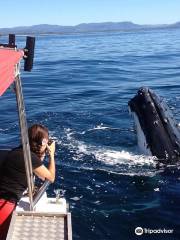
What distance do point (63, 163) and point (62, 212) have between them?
6.40 m

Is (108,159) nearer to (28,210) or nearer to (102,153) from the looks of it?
(102,153)

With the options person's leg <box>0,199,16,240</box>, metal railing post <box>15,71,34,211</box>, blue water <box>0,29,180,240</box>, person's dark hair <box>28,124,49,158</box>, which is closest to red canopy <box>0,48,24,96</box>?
metal railing post <box>15,71,34,211</box>

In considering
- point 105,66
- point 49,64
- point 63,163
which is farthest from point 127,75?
point 63,163

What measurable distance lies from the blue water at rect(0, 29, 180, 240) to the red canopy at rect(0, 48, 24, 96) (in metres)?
4.15

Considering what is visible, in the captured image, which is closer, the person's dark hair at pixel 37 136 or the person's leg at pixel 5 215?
the person's leg at pixel 5 215

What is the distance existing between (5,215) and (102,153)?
281 inches

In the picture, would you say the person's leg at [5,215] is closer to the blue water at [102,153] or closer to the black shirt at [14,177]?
the black shirt at [14,177]

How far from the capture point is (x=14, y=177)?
6492mm

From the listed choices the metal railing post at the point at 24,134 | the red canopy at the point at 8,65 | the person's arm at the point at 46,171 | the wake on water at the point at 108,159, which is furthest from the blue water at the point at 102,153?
the red canopy at the point at 8,65

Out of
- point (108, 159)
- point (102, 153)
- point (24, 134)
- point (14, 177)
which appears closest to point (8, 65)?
point (24, 134)

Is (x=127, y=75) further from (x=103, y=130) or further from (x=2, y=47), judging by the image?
(x=2, y=47)

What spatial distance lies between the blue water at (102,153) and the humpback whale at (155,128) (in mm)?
347

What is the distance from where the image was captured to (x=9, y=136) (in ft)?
49.7

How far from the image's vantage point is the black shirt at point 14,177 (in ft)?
21.1
